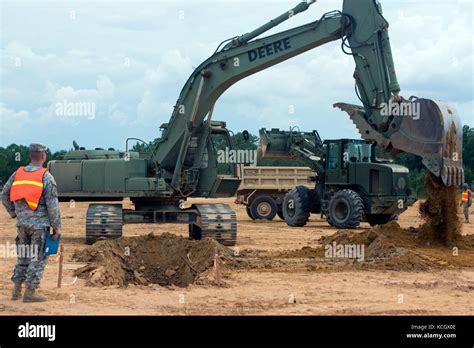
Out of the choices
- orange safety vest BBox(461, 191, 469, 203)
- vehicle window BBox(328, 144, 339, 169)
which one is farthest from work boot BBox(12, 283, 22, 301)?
orange safety vest BBox(461, 191, 469, 203)

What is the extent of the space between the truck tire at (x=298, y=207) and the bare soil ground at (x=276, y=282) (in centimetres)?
682

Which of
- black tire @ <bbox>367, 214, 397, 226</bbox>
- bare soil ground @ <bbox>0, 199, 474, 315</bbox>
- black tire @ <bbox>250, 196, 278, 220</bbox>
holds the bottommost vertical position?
bare soil ground @ <bbox>0, 199, 474, 315</bbox>

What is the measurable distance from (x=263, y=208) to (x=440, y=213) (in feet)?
41.8

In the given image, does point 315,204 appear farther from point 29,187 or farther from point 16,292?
point 29,187

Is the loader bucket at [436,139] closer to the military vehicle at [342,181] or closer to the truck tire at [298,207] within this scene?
the military vehicle at [342,181]

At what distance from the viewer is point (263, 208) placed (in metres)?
28.8

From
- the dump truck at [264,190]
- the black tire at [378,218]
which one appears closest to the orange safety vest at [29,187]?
the black tire at [378,218]

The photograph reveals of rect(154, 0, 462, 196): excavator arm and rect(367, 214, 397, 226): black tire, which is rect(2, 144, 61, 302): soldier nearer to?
rect(154, 0, 462, 196): excavator arm

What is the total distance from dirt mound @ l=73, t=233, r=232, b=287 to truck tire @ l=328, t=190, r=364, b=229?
8481 mm

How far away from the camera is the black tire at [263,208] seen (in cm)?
2862

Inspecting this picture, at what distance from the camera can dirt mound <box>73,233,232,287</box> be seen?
12888 mm

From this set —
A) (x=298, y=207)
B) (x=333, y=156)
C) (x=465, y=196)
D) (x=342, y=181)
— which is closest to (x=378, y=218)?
(x=342, y=181)
